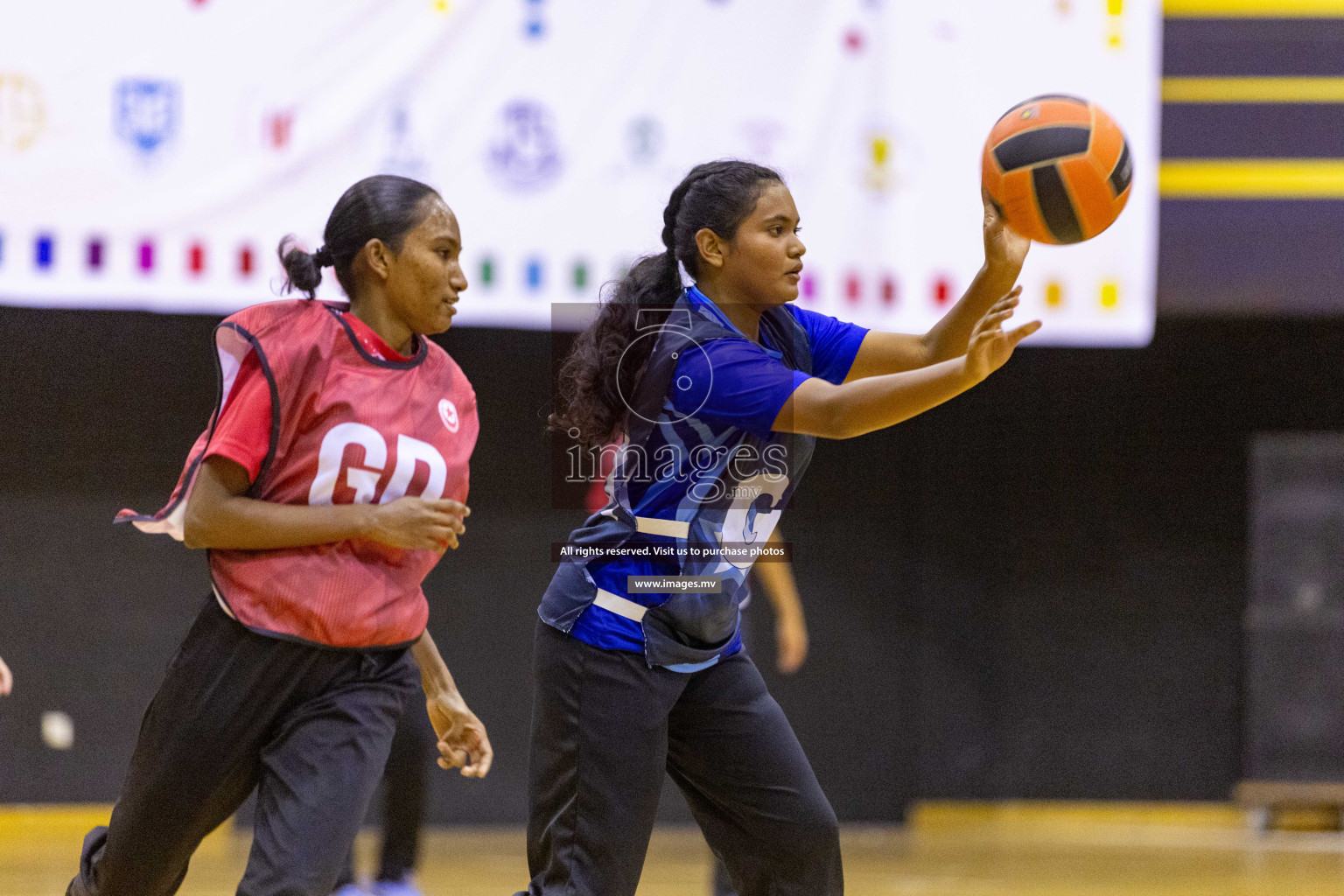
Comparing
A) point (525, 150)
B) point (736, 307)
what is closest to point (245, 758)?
point (736, 307)

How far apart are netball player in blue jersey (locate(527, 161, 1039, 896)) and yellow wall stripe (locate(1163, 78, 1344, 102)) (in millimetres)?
3581

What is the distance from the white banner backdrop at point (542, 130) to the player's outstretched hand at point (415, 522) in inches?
94.0

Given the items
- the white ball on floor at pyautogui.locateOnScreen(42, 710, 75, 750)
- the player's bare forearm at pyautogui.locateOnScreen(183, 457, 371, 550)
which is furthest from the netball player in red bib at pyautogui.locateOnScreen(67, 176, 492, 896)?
the white ball on floor at pyautogui.locateOnScreen(42, 710, 75, 750)

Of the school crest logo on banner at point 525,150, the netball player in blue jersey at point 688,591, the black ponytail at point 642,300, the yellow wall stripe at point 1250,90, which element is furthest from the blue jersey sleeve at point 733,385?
the yellow wall stripe at point 1250,90

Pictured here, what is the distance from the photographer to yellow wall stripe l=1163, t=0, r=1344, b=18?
5289 mm

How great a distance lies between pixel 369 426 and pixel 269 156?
8.10 ft

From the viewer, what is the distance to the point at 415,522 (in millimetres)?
2125

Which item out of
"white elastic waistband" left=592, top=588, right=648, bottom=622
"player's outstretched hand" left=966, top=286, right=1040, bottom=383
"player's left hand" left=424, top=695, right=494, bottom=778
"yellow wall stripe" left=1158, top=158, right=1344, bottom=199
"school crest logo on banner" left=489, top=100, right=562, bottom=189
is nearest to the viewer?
"player's outstretched hand" left=966, top=286, right=1040, bottom=383

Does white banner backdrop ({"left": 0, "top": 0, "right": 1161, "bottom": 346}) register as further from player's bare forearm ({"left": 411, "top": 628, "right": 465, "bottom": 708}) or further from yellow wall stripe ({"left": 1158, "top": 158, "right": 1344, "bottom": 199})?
player's bare forearm ({"left": 411, "top": 628, "right": 465, "bottom": 708})

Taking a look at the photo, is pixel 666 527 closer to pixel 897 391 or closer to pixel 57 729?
pixel 897 391

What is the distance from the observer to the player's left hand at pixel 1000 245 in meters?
2.38

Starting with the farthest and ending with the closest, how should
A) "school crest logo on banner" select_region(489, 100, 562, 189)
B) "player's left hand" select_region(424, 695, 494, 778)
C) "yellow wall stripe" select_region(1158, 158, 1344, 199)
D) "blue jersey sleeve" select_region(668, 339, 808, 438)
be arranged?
"yellow wall stripe" select_region(1158, 158, 1344, 199) → "school crest logo on banner" select_region(489, 100, 562, 189) → "player's left hand" select_region(424, 695, 494, 778) → "blue jersey sleeve" select_region(668, 339, 808, 438)

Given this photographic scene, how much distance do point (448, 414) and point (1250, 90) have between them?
164 inches

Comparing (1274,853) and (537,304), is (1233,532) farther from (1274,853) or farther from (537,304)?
(537,304)
